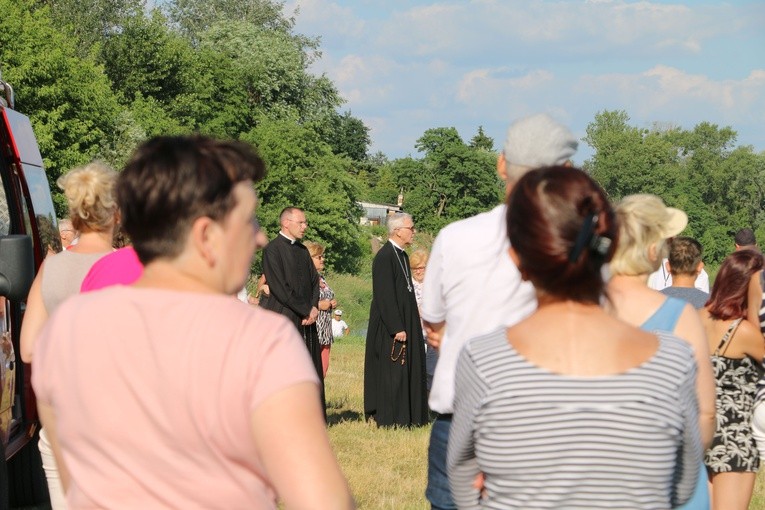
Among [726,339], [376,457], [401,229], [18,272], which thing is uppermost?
[18,272]

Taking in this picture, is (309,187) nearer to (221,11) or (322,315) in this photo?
(221,11)

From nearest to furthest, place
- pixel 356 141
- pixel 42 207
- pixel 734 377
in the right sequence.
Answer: pixel 734 377, pixel 42 207, pixel 356 141

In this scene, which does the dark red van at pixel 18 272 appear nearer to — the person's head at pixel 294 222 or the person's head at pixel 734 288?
the person's head at pixel 734 288

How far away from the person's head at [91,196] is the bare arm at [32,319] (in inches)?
12.4

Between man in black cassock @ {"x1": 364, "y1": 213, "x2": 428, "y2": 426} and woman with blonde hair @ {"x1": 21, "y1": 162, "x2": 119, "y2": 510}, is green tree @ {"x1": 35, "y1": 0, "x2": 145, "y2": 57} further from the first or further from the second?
woman with blonde hair @ {"x1": 21, "y1": 162, "x2": 119, "y2": 510}

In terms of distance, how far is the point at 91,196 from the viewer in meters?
5.12

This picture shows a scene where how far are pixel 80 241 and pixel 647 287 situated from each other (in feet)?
8.31

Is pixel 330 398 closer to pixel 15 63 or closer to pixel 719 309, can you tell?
pixel 719 309

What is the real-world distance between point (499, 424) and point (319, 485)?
30.4 inches

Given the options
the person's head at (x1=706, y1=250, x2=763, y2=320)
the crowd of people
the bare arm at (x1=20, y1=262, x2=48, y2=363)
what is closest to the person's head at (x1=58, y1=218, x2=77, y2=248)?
the bare arm at (x1=20, y1=262, x2=48, y2=363)

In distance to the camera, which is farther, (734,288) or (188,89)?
(188,89)

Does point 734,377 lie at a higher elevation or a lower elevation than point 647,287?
lower

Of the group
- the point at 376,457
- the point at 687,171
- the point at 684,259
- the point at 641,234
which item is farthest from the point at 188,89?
the point at 687,171

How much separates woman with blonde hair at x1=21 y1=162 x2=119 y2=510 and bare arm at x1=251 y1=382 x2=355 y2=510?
9.90 ft
